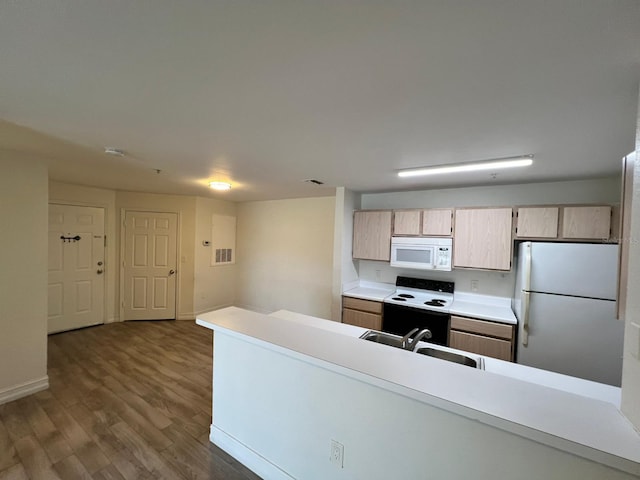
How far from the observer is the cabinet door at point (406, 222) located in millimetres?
3408

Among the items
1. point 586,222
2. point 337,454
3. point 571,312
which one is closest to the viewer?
point 337,454

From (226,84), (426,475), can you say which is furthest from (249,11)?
(426,475)

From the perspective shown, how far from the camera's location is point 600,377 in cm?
217

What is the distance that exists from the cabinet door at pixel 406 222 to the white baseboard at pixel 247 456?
9.18ft

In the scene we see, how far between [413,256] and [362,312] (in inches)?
39.8

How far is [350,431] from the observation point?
1.34 metres

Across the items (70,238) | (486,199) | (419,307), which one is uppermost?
(486,199)

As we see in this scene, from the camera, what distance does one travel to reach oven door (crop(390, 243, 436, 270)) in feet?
10.7

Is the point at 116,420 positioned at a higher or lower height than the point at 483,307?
lower

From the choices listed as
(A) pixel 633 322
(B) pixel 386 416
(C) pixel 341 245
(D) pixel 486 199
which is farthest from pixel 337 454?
(D) pixel 486 199

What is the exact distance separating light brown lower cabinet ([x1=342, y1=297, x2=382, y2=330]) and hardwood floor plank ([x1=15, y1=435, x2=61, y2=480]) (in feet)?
9.46

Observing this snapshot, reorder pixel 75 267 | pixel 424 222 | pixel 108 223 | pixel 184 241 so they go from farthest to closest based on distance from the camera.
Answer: pixel 184 241, pixel 108 223, pixel 75 267, pixel 424 222

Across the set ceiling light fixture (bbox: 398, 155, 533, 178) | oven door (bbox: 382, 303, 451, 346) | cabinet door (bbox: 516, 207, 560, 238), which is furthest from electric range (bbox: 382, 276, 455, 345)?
ceiling light fixture (bbox: 398, 155, 533, 178)

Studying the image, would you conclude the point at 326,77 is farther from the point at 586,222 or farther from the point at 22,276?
the point at 22,276
